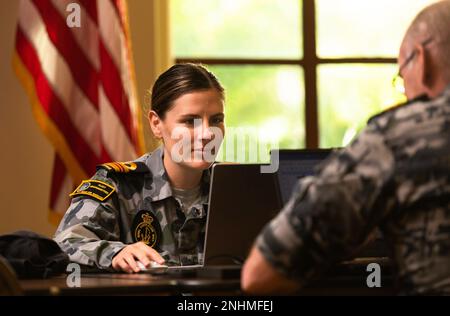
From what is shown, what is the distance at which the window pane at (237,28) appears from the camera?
194 inches

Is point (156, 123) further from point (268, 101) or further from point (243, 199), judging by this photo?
point (268, 101)

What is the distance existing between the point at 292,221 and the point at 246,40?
347 cm

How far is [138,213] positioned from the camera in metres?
2.81

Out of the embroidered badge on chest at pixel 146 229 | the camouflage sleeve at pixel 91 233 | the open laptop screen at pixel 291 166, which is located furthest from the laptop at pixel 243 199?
the embroidered badge on chest at pixel 146 229

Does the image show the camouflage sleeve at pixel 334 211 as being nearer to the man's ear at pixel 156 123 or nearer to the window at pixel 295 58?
the man's ear at pixel 156 123

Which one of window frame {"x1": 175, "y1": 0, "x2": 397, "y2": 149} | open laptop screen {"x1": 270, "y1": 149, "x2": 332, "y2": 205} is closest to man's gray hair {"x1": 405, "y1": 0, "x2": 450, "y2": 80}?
open laptop screen {"x1": 270, "y1": 149, "x2": 332, "y2": 205}

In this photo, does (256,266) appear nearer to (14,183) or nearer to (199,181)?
(199,181)

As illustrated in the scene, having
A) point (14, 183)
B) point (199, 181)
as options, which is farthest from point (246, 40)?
point (199, 181)

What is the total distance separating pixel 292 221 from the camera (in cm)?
159

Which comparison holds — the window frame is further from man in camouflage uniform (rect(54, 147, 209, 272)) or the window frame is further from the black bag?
the black bag

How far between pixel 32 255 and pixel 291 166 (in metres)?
0.73

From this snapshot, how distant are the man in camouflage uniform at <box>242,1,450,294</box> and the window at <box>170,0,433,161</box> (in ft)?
10.8

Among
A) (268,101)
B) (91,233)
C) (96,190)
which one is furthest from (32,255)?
(268,101)
